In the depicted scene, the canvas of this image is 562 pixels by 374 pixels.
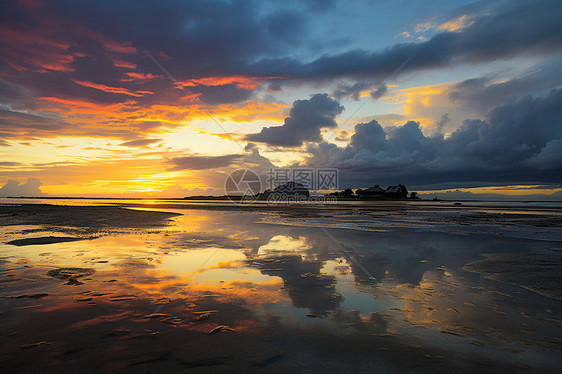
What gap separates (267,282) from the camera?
7.84 metres

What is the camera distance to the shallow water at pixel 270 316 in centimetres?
399

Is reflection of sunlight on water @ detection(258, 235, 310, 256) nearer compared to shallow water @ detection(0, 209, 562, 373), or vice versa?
shallow water @ detection(0, 209, 562, 373)

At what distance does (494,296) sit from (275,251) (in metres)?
7.55

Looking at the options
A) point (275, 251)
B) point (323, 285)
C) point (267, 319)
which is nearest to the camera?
point (267, 319)

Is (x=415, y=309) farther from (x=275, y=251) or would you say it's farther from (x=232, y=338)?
(x=275, y=251)

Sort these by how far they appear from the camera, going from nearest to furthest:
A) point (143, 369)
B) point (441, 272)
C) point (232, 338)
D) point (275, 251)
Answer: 1. point (143, 369)
2. point (232, 338)
3. point (441, 272)
4. point (275, 251)

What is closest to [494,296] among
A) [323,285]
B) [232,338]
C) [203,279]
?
[323,285]

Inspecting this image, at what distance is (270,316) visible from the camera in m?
5.57

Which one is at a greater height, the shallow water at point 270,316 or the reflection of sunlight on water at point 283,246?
the shallow water at point 270,316

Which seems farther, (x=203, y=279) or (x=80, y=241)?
(x=80, y=241)

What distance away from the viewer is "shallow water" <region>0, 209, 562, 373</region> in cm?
A: 399

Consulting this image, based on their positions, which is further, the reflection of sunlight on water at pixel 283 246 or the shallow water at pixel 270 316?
the reflection of sunlight on water at pixel 283 246

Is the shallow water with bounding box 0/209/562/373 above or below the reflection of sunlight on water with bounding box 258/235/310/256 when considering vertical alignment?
above

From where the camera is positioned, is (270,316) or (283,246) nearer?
(270,316)
